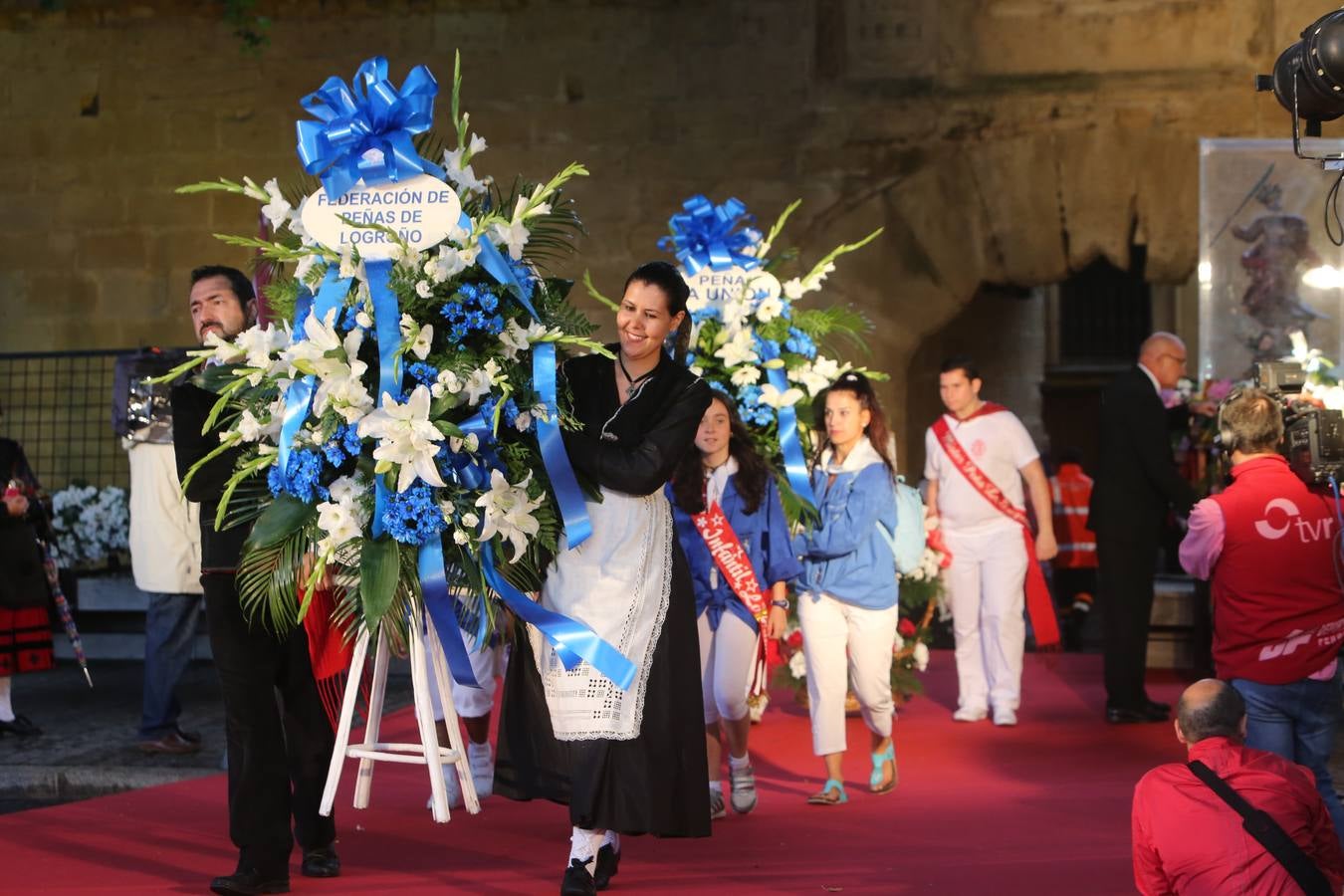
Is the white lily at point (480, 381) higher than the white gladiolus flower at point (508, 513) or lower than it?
higher

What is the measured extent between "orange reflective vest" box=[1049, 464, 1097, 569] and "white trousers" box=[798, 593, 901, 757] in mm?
5816

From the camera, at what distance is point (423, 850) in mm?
5453

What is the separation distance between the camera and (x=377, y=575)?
4.44 m

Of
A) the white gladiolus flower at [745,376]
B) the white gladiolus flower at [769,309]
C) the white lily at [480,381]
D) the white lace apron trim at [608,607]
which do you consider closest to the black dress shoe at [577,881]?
the white lace apron trim at [608,607]

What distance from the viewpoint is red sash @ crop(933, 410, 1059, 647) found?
8352 millimetres

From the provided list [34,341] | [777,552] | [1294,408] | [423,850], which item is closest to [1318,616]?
[1294,408]

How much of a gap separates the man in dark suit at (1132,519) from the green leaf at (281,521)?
4.82 metres

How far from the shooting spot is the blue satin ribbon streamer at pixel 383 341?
14.5 feet

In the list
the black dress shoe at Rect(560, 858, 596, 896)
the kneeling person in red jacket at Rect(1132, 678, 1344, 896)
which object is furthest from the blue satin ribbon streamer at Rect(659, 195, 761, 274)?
the kneeling person in red jacket at Rect(1132, 678, 1344, 896)

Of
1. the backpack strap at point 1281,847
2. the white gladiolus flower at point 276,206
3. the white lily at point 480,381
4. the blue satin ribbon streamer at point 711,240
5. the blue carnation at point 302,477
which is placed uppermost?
the blue satin ribbon streamer at point 711,240

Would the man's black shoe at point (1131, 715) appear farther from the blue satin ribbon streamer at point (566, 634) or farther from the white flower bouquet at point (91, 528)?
the white flower bouquet at point (91, 528)

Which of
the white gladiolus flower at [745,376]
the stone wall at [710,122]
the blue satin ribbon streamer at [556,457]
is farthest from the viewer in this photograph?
the stone wall at [710,122]

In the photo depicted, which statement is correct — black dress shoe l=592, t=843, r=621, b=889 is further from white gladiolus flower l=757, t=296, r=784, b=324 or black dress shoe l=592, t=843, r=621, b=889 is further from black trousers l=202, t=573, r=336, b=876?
white gladiolus flower l=757, t=296, r=784, b=324

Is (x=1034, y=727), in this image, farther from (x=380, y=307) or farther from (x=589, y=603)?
(x=380, y=307)
